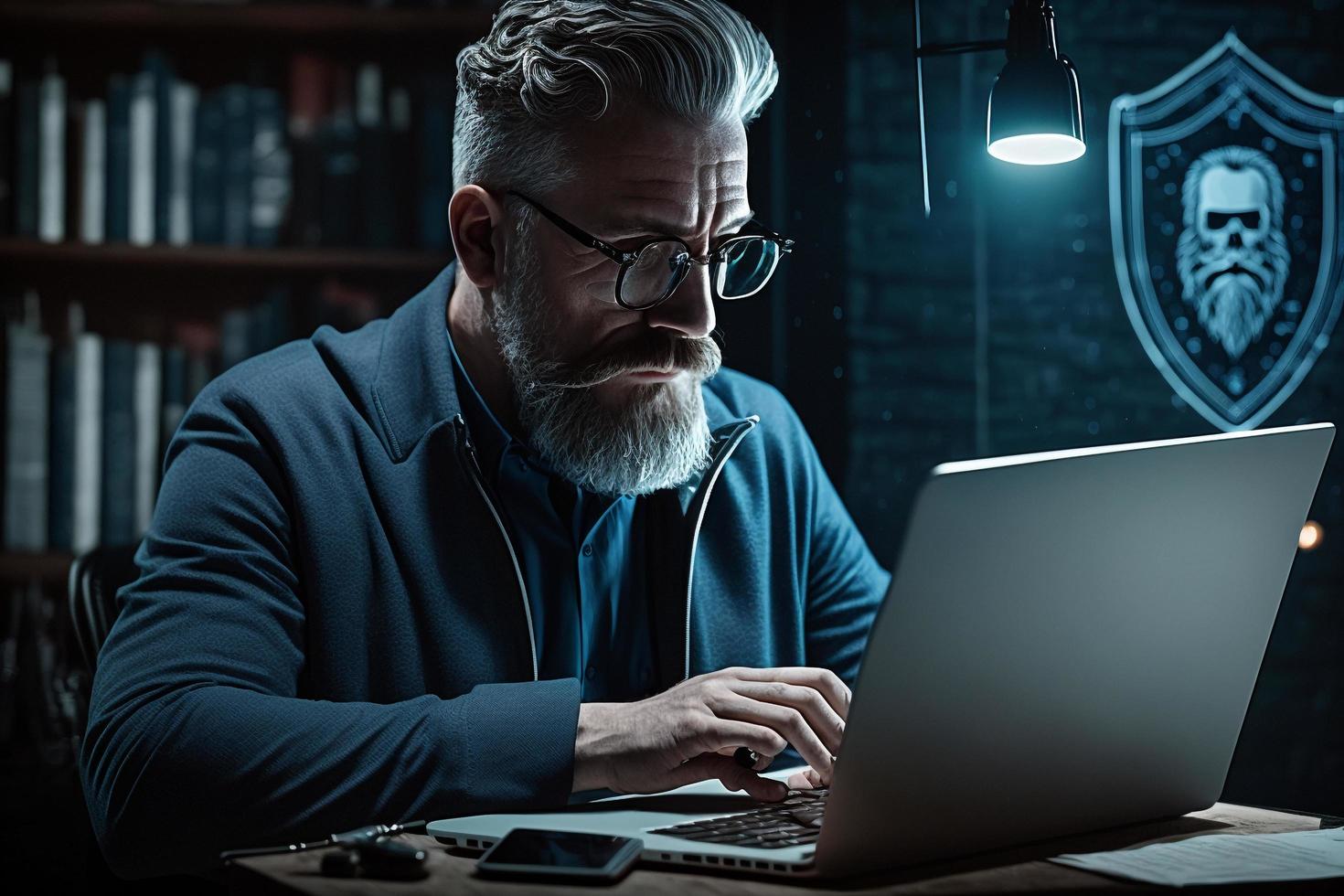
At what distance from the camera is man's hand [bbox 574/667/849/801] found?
90cm

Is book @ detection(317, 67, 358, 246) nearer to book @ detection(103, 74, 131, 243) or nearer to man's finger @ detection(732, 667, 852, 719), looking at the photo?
book @ detection(103, 74, 131, 243)

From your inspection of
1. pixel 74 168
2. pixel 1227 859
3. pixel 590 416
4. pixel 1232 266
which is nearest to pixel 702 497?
pixel 590 416

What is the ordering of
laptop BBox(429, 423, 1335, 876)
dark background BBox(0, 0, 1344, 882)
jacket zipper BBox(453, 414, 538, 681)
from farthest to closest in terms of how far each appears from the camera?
dark background BBox(0, 0, 1344, 882), jacket zipper BBox(453, 414, 538, 681), laptop BBox(429, 423, 1335, 876)

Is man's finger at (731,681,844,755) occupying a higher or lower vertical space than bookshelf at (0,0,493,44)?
→ lower

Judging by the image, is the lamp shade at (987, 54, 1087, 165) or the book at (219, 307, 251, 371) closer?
the lamp shade at (987, 54, 1087, 165)

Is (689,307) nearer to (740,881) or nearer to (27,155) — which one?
(740,881)

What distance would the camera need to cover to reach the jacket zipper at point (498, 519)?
1229mm

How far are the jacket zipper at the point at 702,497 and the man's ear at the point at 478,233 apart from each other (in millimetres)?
312

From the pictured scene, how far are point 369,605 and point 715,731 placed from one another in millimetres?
464

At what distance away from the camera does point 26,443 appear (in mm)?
2104

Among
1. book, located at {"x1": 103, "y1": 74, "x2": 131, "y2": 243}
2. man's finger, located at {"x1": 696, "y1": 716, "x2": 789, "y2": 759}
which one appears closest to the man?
man's finger, located at {"x1": 696, "y1": 716, "x2": 789, "y2": 759}

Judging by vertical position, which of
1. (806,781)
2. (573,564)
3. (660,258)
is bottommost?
Answer: (806,781)

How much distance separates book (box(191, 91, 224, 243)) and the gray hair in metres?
0.93

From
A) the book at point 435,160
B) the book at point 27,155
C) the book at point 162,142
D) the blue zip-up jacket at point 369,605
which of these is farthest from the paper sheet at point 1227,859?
the book at point 27,155
